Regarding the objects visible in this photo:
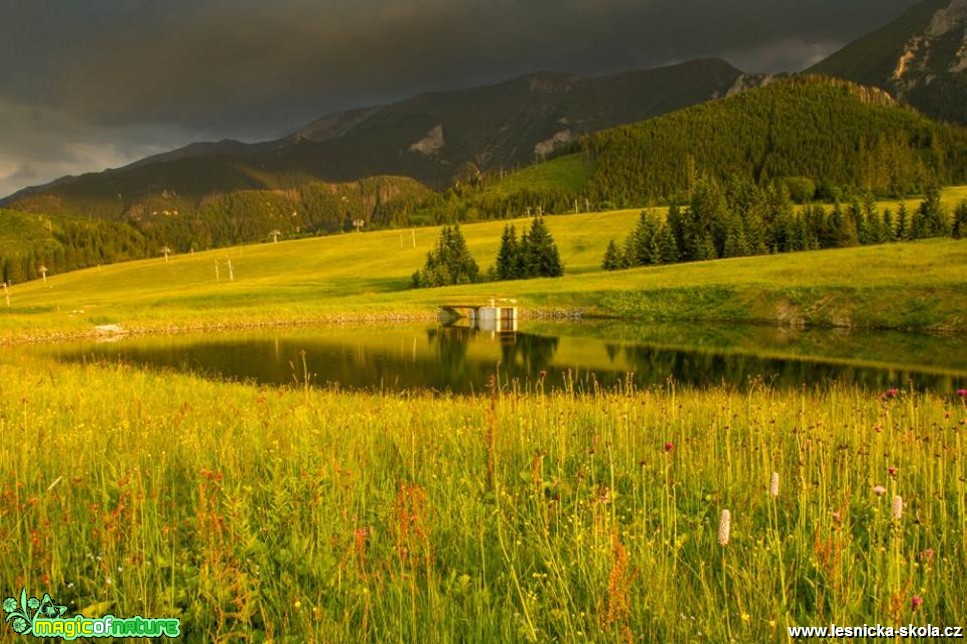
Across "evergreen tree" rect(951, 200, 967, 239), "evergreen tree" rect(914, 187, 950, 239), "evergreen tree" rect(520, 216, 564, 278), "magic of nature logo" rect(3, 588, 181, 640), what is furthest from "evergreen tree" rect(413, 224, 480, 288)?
"magic of nature logo" rect(3, 588, 181, 640)

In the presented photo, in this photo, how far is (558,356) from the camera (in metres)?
37.8

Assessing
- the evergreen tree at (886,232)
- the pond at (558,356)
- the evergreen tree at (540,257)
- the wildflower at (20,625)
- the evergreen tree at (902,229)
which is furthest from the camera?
the evergreen tree at (540,257)

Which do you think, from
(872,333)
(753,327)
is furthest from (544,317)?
(872,333)

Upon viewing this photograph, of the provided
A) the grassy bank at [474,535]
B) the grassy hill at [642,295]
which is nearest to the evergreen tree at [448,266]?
the grassy hill at [642,295]

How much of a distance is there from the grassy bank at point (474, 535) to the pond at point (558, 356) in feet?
38.5

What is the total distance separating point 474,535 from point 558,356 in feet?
106

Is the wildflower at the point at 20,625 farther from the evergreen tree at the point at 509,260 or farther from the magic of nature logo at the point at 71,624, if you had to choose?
the evergreen tree at the point at 509,260

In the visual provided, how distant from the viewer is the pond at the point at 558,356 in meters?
27.9

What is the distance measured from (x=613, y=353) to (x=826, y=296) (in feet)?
78.3

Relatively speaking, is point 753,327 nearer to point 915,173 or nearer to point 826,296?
point 826,296

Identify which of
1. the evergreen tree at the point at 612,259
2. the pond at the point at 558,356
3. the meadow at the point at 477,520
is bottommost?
the pond at the point at 558,356

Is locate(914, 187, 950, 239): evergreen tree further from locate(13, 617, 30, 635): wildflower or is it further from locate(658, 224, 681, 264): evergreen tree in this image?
locate(13, 617, 30, 635): wildflower

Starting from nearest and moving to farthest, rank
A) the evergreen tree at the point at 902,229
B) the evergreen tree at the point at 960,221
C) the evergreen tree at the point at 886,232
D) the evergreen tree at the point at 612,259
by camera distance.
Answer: the evergreen tree at the point at 960,221
the evergreen tree at the point at 902,229
the evergreen tree at the point at 886,232
the evergreen tree at the point at 612,259

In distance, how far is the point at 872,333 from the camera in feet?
142
